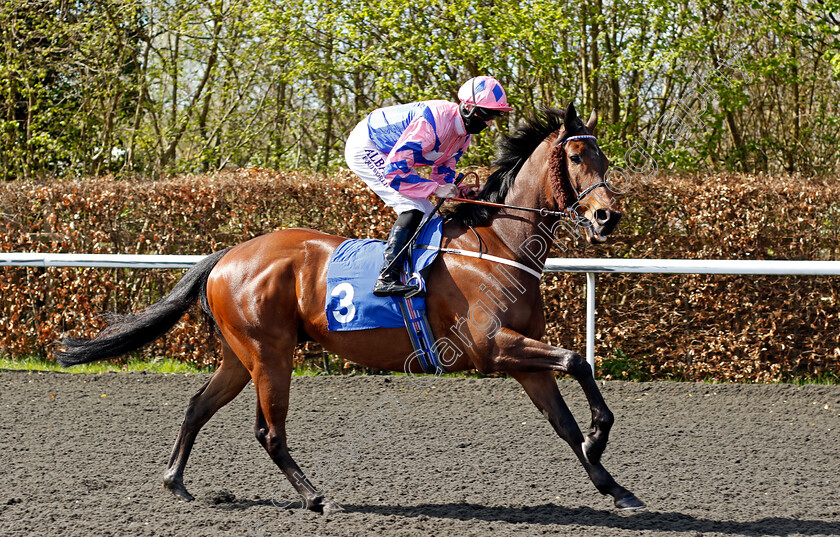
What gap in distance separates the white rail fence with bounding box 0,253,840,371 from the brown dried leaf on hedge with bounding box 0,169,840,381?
0.45 meters

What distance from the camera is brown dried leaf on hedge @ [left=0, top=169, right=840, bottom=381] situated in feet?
21.2

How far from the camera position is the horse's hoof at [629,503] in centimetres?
361

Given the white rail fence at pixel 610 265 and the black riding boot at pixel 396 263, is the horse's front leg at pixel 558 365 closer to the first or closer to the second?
the black riding boot at pixel 396 263

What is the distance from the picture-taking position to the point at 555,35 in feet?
28.5

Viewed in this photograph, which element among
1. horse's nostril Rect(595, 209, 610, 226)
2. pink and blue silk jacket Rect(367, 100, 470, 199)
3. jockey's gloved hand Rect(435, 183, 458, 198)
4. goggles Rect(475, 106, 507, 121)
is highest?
goggles Rect(475, 106, 507, 121)

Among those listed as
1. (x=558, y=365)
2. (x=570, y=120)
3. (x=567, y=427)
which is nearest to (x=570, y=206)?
(x=570, y=120)

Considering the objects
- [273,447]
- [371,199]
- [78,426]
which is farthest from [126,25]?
[273,447]

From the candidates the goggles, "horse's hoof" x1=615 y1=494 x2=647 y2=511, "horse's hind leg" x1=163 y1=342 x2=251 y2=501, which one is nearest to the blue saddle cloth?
the goggles

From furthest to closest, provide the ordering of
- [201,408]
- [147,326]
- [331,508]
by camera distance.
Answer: [147,326] → [201,408] → [331,508]

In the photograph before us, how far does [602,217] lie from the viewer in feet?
11.4

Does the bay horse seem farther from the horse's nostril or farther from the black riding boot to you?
the black riding boot

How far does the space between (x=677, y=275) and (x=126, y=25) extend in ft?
26.5

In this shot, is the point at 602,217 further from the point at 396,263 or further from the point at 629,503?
the point at 629,503

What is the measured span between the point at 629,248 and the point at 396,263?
10.8 ft
